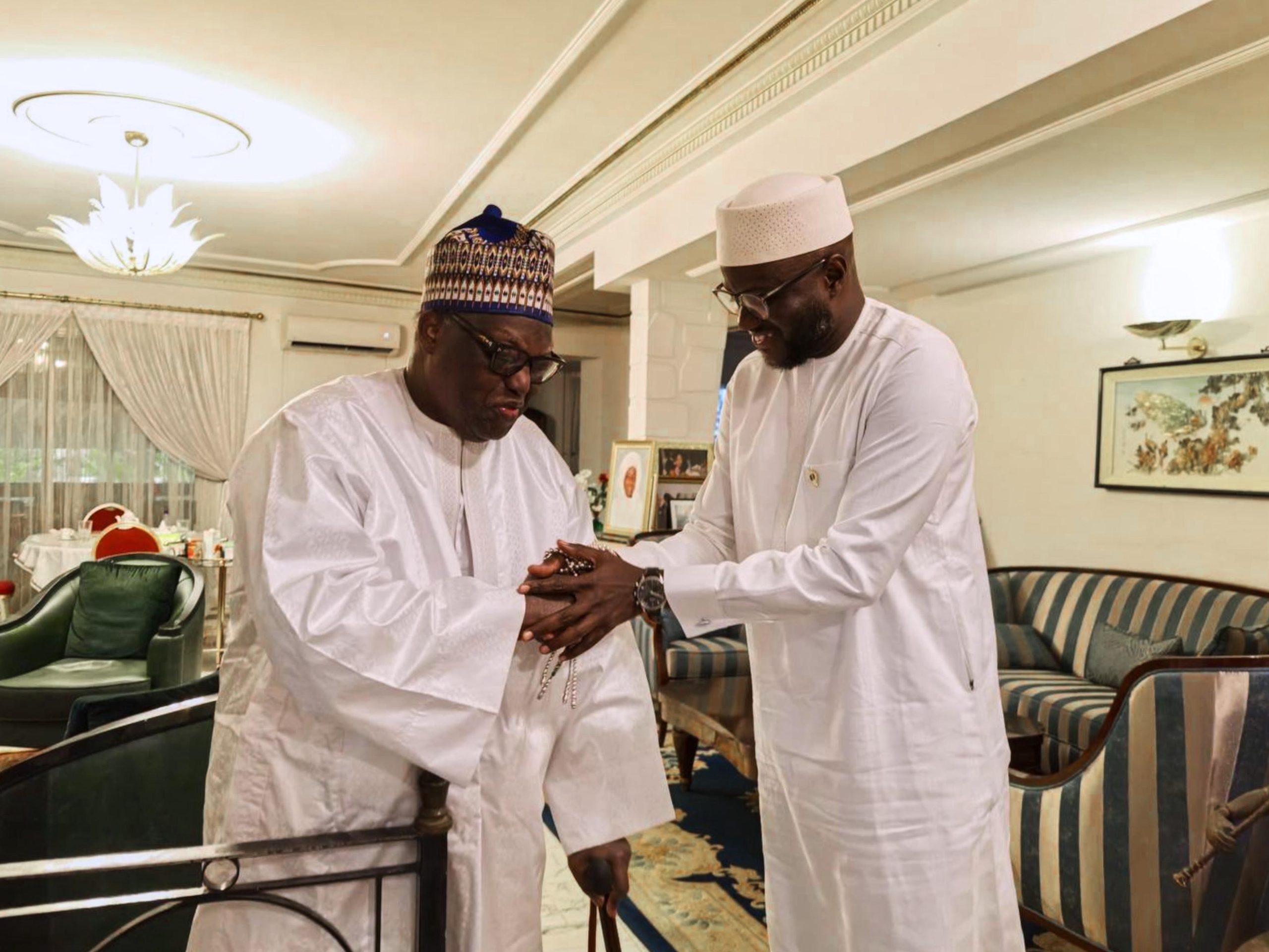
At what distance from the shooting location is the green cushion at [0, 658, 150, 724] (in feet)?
12.0

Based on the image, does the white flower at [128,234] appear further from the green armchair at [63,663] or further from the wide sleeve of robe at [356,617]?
the wide sleeve of robe at [356,617]

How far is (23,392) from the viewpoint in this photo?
709 centimetres

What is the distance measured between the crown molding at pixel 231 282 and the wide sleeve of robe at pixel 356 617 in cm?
717

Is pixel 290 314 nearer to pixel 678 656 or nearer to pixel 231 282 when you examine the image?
pixel 231 282

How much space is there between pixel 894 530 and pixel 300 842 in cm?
98

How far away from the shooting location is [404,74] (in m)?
3.75

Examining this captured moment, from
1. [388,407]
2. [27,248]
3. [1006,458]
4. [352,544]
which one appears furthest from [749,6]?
[27,248]

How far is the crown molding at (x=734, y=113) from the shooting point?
9.83 ft

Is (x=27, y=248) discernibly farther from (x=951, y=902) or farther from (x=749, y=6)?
(x=951, y=902)

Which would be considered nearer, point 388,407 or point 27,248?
point 388,407

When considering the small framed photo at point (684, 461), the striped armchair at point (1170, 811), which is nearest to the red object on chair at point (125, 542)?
the small framed photo at point (684, 461)

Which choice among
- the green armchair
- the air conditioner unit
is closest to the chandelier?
the green armchair

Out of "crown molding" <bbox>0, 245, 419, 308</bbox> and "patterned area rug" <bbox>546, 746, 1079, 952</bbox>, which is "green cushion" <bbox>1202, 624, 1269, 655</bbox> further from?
"crown molding" <bbox>0, 245, 419, 308</bbox>

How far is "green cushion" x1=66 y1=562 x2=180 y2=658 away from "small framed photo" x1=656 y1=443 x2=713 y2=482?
2685mm
